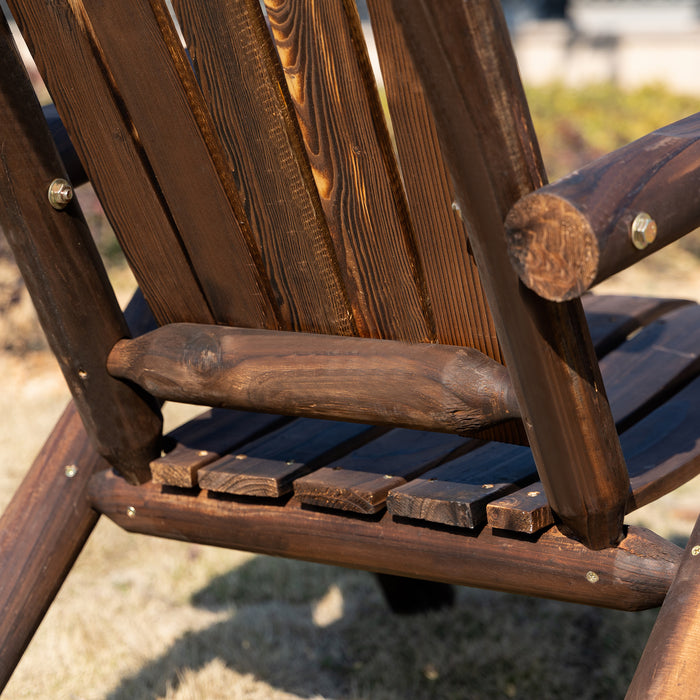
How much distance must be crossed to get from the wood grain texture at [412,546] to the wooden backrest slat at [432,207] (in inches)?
9.2

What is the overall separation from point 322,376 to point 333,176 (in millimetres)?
241

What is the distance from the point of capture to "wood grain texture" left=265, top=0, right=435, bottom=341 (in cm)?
103

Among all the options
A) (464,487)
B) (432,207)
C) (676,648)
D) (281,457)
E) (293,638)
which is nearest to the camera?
(676,648)

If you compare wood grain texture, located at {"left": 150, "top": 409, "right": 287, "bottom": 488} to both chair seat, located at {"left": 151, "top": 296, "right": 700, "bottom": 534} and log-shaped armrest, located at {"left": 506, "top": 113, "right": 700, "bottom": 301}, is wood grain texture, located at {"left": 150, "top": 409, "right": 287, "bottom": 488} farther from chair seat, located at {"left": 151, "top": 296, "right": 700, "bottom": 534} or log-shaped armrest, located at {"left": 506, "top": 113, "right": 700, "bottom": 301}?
log-shaped armrest, located at {"left": 506, "top": 113, "right": 700, "bottom": 301}

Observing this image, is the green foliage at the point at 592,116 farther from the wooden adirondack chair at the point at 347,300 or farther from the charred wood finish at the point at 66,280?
the charred wood finish at the point at 66,280

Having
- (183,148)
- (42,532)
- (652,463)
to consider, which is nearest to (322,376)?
(183,148)

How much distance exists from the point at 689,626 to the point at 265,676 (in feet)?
4.44

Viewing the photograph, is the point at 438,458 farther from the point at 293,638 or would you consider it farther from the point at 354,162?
the point at 293,638

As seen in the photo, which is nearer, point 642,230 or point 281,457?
point 642,230

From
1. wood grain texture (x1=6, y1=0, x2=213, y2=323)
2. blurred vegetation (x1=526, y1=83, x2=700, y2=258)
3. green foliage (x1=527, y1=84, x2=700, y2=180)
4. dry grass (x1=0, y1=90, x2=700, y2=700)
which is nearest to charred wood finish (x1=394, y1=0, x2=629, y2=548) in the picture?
wood grain texture (x1=6, y1=0, x2=213, y2=323)

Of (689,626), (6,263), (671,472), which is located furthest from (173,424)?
(689,626)

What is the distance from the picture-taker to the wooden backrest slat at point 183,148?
45.5 inches

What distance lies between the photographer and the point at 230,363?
1.26m

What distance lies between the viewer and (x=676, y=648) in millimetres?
927
